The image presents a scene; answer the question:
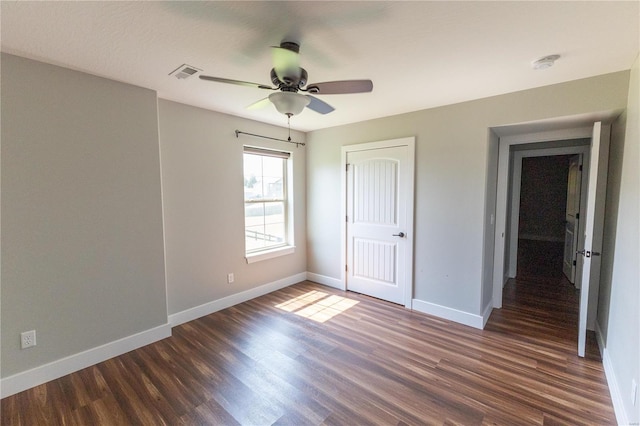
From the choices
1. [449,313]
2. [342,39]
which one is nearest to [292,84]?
[342,39]

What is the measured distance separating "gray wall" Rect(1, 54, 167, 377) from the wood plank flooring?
42cm

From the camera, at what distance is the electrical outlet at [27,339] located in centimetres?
201

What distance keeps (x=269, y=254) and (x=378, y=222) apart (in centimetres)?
160

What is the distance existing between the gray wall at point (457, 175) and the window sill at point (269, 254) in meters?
1.89

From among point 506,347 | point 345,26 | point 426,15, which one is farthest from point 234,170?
point 506,347

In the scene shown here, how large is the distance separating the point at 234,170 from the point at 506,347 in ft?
11.4

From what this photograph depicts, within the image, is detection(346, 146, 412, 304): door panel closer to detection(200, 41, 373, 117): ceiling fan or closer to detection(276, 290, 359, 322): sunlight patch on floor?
detection(276, 290, 359, 322): sunlight patch on floor

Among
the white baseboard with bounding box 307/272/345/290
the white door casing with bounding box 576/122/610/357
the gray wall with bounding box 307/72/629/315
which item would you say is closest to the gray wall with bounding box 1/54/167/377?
the white baseboard with bounding box 307/272/345/290

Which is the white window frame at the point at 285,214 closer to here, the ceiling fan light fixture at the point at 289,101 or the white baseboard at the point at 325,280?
the white baseboard at the point at 325,280

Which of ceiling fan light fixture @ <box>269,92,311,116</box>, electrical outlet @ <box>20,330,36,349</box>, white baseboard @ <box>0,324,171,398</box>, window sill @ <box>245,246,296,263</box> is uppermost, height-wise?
ceiling fan light fixture @ <box>269,92,311,116</box>

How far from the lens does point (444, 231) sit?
311 centimetres

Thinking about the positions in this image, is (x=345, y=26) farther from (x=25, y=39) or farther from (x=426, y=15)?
(x=25, y=39)

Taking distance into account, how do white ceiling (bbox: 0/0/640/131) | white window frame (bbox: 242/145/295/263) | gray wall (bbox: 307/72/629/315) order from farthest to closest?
white window frame (bbox: 242/145/295/263), gray wall (bbox: 307/72/629/315), white ceiling (bbox: 0/0/640/131)

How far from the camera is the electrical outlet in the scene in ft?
6.61
